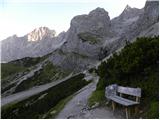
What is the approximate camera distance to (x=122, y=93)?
727 inches

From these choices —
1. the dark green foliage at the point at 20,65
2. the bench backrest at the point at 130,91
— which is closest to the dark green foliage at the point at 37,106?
the bench backrest at the point at 130,91

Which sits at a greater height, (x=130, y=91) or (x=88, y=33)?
(x=88, y=33)

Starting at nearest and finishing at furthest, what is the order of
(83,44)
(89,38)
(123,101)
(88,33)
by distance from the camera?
(123,101) < (83,44) < (89,38) < (88,33)

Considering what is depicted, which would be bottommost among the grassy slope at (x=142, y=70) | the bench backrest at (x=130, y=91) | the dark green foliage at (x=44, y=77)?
the dark green foliage at (x=44, y=77)

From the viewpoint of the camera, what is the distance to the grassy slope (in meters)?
15.8

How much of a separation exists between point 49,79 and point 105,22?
70.0 metres

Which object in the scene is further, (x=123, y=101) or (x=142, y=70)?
(x=142, y=70)

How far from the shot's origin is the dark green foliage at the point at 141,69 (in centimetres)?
1615

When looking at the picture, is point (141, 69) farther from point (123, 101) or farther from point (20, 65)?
point (20, 65)

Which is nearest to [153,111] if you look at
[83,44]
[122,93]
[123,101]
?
[123,101]

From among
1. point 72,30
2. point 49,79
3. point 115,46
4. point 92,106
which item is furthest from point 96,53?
point 92,106

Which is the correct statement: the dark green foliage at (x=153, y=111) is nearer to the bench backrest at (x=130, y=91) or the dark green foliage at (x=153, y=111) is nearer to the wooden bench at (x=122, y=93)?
the wooden bench at (x=122, y=93)

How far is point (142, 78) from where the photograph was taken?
17875 mm

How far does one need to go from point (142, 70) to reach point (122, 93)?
71.5 inches
